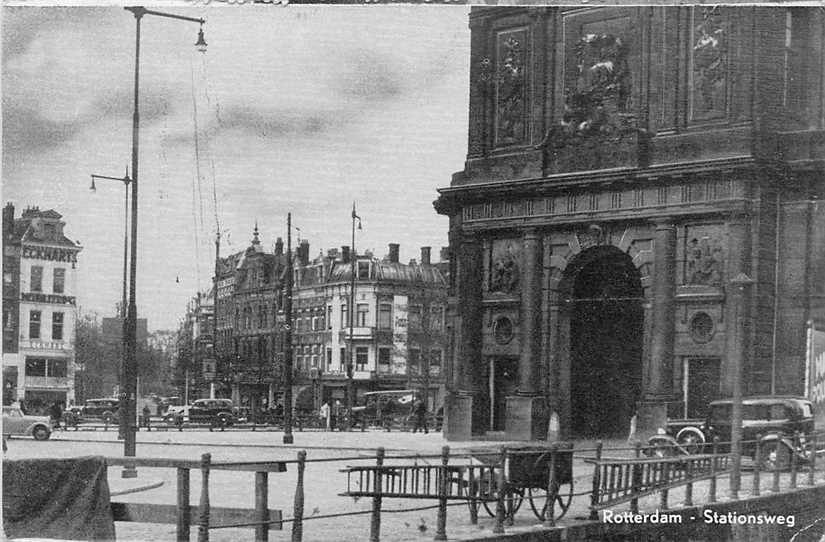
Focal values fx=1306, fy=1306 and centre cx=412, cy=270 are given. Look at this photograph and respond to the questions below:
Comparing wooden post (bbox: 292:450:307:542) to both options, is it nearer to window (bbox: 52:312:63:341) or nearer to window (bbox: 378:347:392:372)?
window (bbox: 52:312:63:341)

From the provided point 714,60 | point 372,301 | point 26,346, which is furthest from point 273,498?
point 714,60

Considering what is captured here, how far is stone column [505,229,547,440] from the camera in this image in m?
12.8

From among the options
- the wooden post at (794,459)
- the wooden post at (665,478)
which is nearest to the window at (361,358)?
the wooden post at (665,478)

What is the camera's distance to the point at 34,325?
34.9 feet

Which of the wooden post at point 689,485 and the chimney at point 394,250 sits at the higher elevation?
→ the chimney at point 394,250

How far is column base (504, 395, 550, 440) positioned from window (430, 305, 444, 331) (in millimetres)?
1118

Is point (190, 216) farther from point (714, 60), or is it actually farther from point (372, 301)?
point (714, 60)

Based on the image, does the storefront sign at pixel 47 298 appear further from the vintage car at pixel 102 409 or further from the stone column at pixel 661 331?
the stone column at pixel 661 331

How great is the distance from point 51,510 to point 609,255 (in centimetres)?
612

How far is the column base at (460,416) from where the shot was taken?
42.9 ft

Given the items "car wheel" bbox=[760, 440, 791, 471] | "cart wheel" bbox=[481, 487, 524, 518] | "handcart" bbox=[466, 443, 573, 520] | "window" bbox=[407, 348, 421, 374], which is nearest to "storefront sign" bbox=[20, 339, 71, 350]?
"window" bbox=[407, 348, 421, 374]

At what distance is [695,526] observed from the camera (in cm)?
999

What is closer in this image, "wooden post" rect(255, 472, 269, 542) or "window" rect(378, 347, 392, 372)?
"wooden post" rect(255, 472, 269, 542)

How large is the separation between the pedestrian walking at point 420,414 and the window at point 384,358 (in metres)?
0.71
